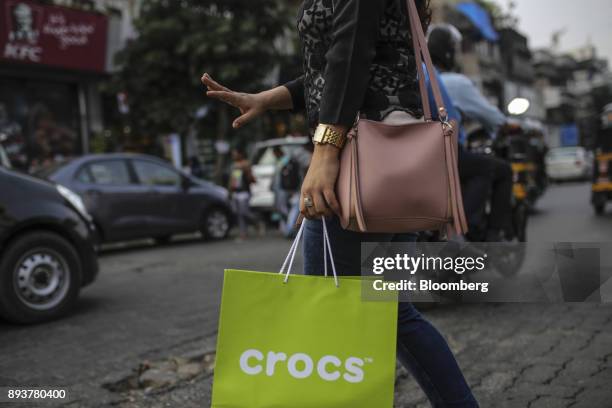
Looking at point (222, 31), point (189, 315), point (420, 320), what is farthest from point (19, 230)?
point (222, 31)

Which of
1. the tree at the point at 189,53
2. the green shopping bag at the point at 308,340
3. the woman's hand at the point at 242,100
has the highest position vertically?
the tree at the point at 189,53

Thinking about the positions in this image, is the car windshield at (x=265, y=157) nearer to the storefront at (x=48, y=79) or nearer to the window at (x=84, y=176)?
the window at (x=84, y=176)

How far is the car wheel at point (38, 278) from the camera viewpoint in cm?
465

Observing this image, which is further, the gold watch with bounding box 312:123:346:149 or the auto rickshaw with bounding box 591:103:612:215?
the auto rickshaw with bounding box 591:103:612:215

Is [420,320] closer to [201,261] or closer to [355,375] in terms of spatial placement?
[355,375]

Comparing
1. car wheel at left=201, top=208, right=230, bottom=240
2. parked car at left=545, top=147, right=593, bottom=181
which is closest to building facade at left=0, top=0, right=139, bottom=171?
car wheel at left=201, top=208, right=230, bottom=240

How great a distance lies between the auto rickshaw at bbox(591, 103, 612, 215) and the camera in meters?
12.2

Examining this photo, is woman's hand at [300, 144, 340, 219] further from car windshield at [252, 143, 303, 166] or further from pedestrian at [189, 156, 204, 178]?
pedestrian at [189, 156, 204, 178]

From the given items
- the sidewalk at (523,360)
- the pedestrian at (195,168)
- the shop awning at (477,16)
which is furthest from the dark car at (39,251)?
the shop awning at (477,16)

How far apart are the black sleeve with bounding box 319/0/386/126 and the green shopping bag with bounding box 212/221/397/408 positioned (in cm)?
44

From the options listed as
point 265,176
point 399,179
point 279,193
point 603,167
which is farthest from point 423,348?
point 603,167

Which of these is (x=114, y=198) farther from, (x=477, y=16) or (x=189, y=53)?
(x=477, y=16)

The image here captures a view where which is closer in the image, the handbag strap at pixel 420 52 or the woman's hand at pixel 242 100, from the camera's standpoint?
the handbag strap at pixel 420 52

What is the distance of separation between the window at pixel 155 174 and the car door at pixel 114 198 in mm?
186
